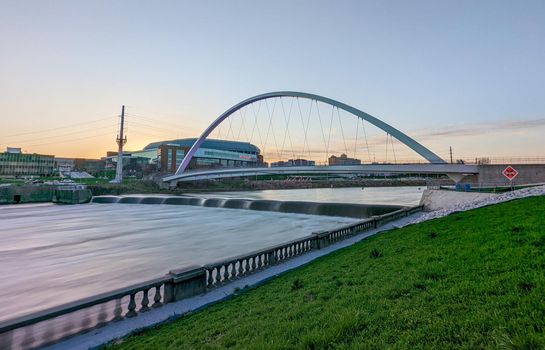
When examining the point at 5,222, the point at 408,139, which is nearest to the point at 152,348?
the point at 5,222

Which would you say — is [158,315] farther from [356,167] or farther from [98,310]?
[356,167]

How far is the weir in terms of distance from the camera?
30258 mm

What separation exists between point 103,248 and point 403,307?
1800 cm

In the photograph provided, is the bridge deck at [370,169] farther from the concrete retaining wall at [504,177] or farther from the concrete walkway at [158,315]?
the concrete walkway at [158,315]

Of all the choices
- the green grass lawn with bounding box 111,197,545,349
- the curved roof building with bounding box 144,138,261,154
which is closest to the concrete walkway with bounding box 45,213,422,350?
the green grass lawn with bounding box 111,197,545,349

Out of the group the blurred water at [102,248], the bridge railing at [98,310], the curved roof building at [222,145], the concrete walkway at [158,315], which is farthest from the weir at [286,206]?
the curved roof building at [222,145]

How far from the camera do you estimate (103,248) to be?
17.7 m

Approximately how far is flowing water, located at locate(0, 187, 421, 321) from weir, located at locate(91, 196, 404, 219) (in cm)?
175

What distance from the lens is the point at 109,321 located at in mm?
6324

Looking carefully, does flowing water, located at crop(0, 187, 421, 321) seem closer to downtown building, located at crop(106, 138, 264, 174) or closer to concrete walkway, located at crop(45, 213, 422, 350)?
concrete walkway, located at crop(45, 213, 422, 350)

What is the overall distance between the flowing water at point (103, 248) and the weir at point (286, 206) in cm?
175

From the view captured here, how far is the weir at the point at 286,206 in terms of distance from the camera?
3026cm

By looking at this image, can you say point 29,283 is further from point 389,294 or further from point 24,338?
point 389,294

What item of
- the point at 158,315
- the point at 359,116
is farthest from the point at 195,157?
the point at 158,315
